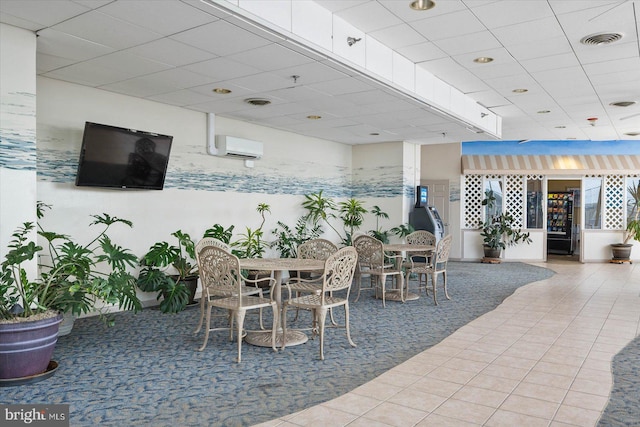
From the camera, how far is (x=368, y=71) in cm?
505

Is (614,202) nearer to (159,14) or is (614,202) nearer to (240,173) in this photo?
(240,173)

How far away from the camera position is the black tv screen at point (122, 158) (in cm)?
545

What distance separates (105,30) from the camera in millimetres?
3984

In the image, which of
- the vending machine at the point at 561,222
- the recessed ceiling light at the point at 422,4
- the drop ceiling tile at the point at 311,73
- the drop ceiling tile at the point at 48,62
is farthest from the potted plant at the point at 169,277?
the vending machine at the point at 561,222

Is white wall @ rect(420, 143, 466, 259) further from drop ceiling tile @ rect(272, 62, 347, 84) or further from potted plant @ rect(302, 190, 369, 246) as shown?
drop ceiling tile @ rect(272, 62, 347, 84)

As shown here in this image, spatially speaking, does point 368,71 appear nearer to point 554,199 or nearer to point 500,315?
point 500,315

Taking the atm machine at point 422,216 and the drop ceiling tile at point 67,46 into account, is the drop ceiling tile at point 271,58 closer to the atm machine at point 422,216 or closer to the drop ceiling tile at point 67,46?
the drop ceiling tile at point 67,46

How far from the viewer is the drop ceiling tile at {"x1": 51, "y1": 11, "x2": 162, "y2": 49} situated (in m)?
3.78

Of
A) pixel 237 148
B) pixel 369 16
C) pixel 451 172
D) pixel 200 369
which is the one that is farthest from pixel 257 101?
pixel 451 172

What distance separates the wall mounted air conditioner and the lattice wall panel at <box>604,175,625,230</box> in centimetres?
910

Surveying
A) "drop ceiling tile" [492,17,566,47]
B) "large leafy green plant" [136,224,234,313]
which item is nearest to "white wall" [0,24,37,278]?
"large leafy green plant" [136,224,234,313]

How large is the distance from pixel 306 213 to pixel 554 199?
8056mm

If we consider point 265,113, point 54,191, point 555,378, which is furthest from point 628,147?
point 54,191

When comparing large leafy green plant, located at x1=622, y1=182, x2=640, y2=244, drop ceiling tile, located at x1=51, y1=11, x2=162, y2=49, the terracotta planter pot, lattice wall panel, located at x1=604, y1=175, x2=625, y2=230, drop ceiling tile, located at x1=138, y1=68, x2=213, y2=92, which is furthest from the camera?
lattice wall panel, located at x1=604, y1=175, x2=625, y2=230
